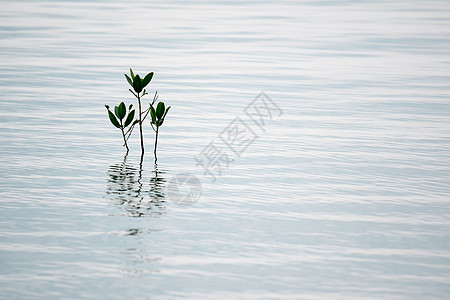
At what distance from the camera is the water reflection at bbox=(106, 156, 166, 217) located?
25.5 feet

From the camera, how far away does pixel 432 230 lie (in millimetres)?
7441

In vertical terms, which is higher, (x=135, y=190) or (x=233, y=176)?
(x=233, y=176)

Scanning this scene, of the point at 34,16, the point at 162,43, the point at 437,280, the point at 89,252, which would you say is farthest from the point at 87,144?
the point at 34,16

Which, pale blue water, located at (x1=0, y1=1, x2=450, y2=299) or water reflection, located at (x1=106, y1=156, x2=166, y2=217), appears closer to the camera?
pale blue water, located at (x1=0, y1=1, x2=450, y2=299)

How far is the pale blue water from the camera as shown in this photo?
6.19 metres

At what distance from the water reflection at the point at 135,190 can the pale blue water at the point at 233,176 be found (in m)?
0.04

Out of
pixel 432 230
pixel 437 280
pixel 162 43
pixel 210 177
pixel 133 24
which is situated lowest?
pixel 437 280

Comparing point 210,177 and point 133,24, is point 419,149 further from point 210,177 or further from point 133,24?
point 133,24

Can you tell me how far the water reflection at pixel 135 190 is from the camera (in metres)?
7.79

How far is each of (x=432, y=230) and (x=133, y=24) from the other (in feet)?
65.1

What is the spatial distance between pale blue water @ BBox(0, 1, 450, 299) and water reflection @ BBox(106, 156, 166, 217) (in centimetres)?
4

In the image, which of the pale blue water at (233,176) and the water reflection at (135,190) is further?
the water reflection at (135,190)

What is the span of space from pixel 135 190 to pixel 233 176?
1503 mm

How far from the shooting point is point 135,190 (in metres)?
Result: 8.45
